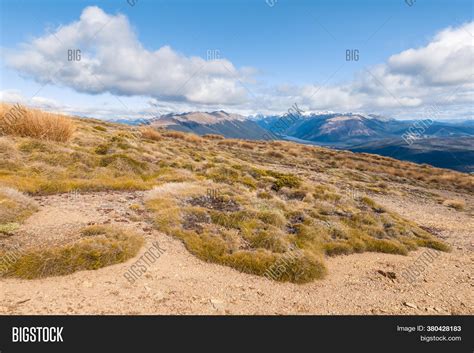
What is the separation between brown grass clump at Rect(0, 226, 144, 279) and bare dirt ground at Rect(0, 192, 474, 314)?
0.30 m

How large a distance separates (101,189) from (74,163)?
387cm

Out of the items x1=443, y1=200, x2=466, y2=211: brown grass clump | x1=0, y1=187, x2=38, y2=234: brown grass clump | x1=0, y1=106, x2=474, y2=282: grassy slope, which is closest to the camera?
x1=0, y1=187, x2=38, y2=234: brown grass clump

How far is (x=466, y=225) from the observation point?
22.1 metres

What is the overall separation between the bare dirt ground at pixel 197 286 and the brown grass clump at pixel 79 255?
0.98ft

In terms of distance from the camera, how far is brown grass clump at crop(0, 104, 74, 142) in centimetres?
2125

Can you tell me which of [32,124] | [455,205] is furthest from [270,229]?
[455,205]

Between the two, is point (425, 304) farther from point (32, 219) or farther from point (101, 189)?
point (101, 189)

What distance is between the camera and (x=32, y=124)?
21641 millimetres

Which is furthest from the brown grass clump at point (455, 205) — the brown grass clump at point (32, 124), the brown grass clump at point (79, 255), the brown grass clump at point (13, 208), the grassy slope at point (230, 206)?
the brown grass clump at point (32, 124)

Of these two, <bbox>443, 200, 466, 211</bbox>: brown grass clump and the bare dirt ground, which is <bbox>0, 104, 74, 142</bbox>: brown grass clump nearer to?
the bare dirt ground

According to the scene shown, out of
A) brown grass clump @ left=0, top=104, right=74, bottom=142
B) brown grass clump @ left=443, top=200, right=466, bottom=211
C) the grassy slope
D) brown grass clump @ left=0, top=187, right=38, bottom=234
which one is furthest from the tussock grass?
brown grass clump @ left=443, top=200, right=466, bottom=211

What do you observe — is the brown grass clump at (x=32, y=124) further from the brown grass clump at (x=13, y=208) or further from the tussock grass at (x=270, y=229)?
the tussock grass at (x=270, y=229)

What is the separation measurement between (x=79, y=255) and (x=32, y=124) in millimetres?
17155
